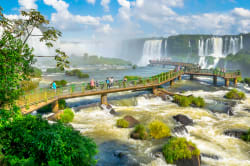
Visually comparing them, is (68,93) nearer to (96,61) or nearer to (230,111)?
(230,111)

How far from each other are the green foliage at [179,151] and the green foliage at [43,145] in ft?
19.1

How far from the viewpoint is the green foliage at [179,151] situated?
1130 cm

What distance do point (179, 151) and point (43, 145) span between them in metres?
7.92

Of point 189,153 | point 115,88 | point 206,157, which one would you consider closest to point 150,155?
point 189,153

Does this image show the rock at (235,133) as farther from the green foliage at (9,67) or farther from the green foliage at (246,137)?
the green foliage at (9,67)

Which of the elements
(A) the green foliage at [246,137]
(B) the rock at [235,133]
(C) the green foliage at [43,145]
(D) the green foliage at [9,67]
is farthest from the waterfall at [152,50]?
(C) the green foliage at [43,145]

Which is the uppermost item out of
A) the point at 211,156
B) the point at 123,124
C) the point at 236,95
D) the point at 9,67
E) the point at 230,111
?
the point at 9,67

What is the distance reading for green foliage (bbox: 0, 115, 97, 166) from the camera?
661 cm

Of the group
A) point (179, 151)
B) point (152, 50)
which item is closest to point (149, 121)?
point (179, 151)

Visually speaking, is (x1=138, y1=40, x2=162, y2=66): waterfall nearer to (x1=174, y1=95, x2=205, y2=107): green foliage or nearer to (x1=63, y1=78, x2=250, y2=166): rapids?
(x1=63, y1=78, x2=250, y2=166): rapids

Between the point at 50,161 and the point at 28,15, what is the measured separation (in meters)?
8.43

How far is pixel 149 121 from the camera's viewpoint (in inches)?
720

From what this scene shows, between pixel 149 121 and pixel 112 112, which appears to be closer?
pixel 149 121

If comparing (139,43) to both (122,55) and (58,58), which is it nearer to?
(122,55)
